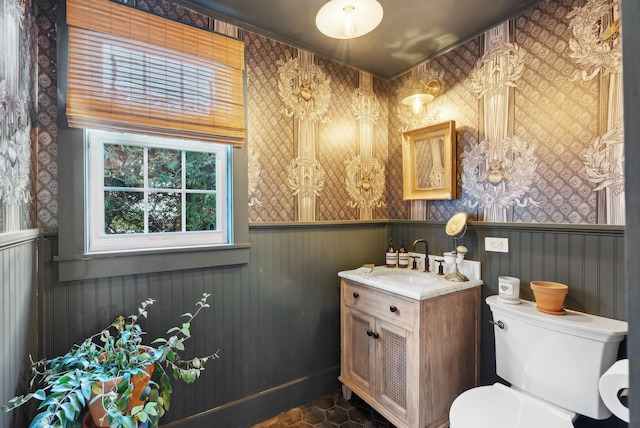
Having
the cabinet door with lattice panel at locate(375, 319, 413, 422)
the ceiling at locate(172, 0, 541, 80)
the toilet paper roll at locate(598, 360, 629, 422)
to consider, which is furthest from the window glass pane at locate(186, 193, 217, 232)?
the toilet paper roll at locate(598, 360, 629, 422)

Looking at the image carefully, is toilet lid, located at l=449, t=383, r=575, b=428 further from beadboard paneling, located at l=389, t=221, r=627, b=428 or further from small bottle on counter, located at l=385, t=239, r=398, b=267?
small bottle on counter, located at l=385, t=239, r=398, b=267

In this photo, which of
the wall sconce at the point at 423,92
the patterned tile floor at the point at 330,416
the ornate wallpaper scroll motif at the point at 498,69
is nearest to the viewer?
the ornate wallpaper scroll motif at the point at 498,69

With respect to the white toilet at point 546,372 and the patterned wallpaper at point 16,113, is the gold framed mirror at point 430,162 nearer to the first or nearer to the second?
the white toilet at point 546,372

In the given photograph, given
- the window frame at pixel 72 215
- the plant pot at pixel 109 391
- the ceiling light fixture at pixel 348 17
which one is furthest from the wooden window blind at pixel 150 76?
the plant pot at pixel 109 391

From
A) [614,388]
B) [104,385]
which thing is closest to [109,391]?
[104,385]

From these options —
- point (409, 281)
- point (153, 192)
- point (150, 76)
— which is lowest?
point (409, 281)

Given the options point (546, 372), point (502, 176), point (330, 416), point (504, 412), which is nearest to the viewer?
point (504, 412)

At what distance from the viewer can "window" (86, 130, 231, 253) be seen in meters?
1.50

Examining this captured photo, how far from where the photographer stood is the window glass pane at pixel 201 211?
5.78ft

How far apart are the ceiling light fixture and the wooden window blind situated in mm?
592

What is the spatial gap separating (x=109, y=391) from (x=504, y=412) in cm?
158

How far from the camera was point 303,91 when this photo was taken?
206cm

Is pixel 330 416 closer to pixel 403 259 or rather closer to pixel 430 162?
pixel 403 259

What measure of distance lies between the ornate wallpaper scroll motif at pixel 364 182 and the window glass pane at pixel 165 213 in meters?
1.18
